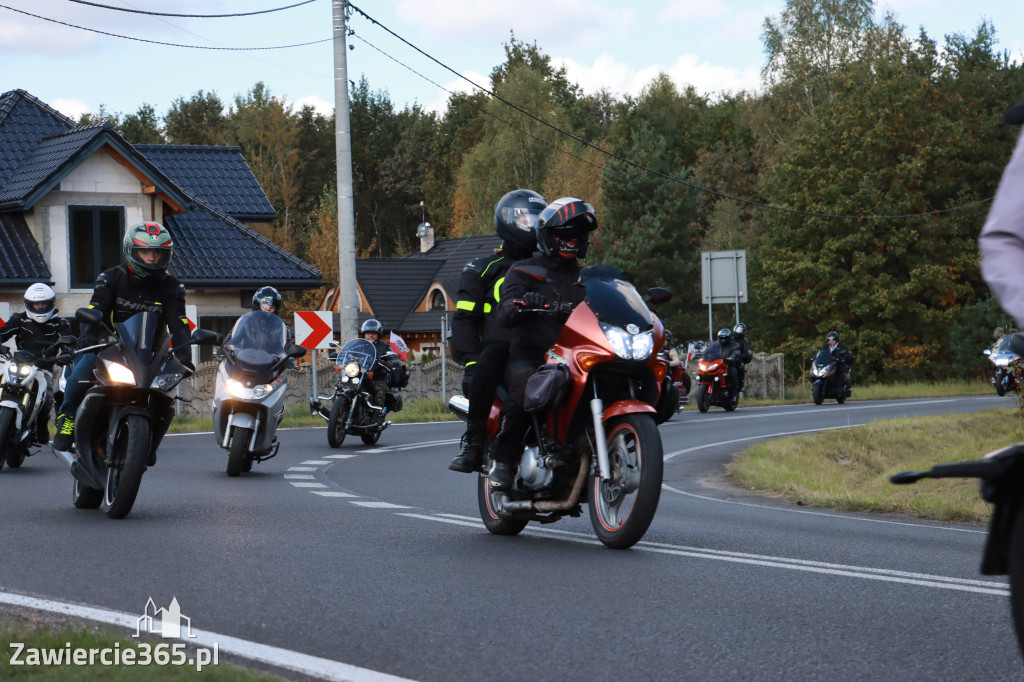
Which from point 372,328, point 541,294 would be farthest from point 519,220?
point 372,328

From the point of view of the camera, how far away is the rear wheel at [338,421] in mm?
18031

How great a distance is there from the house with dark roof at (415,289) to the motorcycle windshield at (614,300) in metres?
59.6

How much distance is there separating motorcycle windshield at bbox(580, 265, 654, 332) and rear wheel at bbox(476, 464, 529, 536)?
1.37 m

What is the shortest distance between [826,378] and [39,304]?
22181 millimetres

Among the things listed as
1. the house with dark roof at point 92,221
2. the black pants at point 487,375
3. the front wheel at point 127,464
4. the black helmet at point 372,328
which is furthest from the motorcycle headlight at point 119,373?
the house with dark roof at point 92,221

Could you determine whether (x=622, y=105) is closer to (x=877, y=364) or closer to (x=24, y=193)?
(x=877, y=364)

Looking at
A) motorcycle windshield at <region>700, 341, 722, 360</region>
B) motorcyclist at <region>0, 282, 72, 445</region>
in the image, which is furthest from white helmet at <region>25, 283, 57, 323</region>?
motorcycle windshield at <region>700, 341, 722, 360</region>

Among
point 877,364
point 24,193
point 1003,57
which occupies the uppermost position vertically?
point 1003,57

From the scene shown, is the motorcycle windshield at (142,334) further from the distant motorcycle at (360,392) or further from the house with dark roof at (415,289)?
the house with dark roof at (415,289)

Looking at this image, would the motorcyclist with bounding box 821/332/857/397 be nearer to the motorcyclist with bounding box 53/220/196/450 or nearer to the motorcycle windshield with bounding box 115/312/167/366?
the motorcyclist with bounding box 53/220/196/450

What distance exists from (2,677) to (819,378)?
97.4 ft

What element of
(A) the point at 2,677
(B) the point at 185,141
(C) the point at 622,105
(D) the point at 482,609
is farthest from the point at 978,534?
(B) the point at 185,141

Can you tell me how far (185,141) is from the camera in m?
88.1

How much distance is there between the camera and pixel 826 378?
32.8 m
